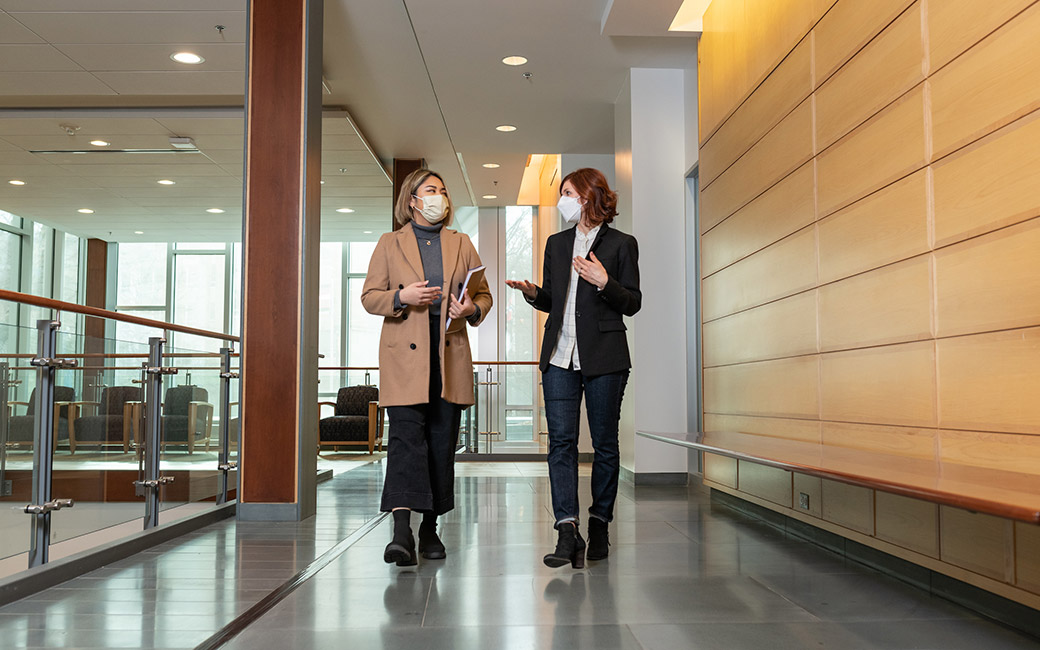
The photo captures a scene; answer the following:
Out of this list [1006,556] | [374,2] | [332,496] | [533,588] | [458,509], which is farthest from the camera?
[332,496]

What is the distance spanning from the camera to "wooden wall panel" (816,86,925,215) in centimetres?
291

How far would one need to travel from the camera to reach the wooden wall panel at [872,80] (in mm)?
2930

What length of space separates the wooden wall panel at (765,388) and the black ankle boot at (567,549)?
1.31 m

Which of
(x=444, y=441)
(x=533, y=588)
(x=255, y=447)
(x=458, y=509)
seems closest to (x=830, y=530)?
(x=533, y=588)

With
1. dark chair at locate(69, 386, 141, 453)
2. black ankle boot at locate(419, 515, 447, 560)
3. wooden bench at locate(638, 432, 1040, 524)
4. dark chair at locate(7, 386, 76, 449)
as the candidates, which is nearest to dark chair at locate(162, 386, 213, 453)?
dark chair at locate(69, 386, 141, 453)

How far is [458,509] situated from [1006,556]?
3370mm

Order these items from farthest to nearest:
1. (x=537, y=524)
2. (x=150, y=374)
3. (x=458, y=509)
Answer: (x=458, y=509) < (x=537, y=524) < (x=150, y=374)

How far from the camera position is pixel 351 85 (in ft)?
24.2

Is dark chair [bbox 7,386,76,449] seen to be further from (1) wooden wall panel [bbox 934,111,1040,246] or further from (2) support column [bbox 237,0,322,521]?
(1) wooden wall panel [bbox 934,111,1040,246]

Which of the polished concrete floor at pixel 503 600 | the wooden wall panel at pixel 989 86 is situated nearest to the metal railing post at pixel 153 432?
the polished concrete floor at pixel 503 600

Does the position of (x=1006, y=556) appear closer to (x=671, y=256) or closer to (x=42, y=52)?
(x=671, y=256)

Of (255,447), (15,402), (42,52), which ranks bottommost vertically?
(255,447)

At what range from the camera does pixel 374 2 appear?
5.74 meters

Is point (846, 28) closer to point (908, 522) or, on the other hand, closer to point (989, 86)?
point (989, 86)
